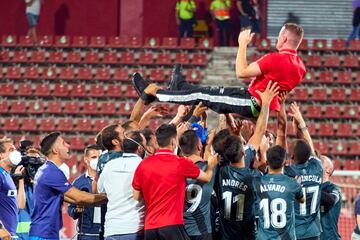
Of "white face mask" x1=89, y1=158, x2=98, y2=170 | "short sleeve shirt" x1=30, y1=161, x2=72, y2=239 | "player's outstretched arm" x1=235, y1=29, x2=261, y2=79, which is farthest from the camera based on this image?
"white face mask" x1=89, y1=158, x2=98, y2=170

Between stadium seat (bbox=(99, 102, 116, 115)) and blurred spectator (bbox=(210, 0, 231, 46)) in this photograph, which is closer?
stadium seat (bbox=(99, 102, 116, 115))

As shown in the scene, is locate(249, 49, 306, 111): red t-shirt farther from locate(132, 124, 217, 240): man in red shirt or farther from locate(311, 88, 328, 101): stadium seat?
locate(311, 88, 328, 101): stadium seat

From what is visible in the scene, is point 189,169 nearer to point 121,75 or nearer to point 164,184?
point 164,184

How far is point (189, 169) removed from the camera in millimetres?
7434

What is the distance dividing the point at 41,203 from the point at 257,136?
203cm

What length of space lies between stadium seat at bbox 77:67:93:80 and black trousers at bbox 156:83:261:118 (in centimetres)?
1427

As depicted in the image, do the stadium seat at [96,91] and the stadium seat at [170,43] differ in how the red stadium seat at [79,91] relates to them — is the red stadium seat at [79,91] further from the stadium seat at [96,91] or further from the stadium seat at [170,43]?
the stadium seat at [170,43]

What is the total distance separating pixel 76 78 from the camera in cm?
2264

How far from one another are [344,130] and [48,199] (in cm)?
1361

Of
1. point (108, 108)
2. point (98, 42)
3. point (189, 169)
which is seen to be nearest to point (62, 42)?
point (98, 42)

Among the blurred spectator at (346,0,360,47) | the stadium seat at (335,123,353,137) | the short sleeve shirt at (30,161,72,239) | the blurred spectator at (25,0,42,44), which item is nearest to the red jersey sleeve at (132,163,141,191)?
the short sleeve shirt at (30,161,72,239)

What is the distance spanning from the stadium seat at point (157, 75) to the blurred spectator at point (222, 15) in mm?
2171

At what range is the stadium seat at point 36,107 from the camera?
22047mm

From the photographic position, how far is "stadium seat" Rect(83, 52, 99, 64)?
2292 cm
